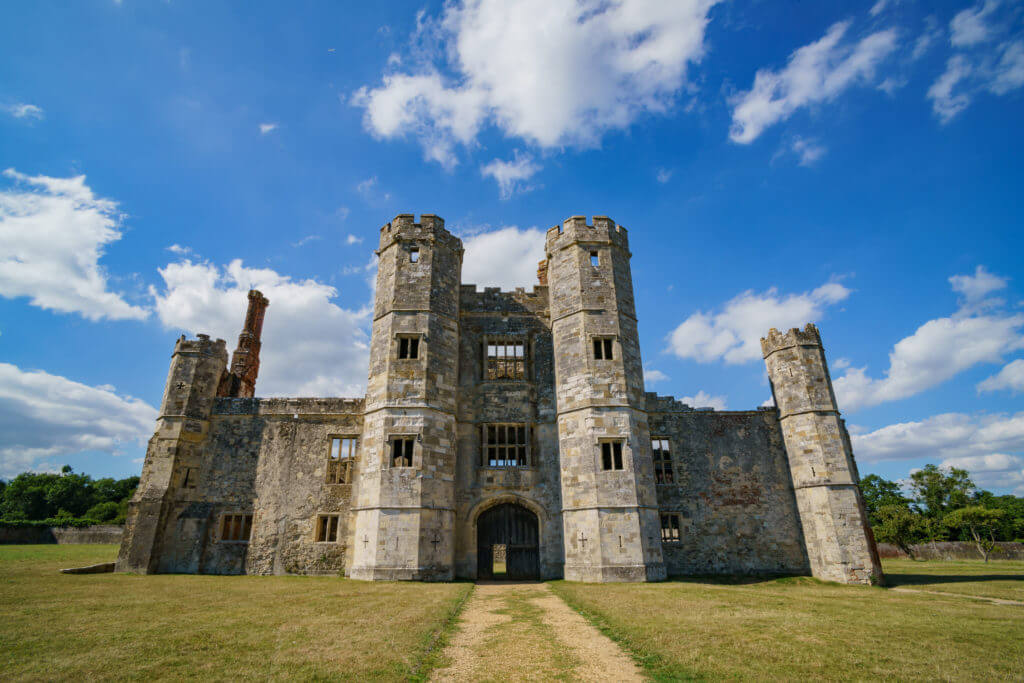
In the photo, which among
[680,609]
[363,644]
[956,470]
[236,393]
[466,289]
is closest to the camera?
[363,644]

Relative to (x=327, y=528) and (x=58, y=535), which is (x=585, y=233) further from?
(x=58, y=535)

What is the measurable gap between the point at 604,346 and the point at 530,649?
44.7 ft

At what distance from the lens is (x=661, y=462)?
2081 cm

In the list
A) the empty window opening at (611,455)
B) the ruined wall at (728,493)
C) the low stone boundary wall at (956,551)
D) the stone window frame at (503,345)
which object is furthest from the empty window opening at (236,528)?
the low stone boundary wall at (956,551)

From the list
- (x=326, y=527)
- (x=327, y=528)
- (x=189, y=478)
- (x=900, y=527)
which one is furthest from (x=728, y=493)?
(x=900, y=527)

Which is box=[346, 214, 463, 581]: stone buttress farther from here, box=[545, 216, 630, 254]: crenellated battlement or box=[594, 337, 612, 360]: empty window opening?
box=[594, 337, 612, 360]: empty window opening

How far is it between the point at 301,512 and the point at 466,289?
39.6 feet

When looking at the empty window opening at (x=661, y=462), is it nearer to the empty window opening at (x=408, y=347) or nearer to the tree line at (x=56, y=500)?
the empty window opening at (x=408, y=347)

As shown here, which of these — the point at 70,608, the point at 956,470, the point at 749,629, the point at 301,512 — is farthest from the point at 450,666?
the point at 956,470

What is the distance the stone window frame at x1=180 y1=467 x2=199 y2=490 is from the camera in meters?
19.9

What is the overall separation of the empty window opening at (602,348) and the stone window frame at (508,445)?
13.6 ft

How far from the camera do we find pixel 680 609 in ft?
36.0

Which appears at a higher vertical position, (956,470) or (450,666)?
(956,470)

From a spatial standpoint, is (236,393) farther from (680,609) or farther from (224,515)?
(680,609)
